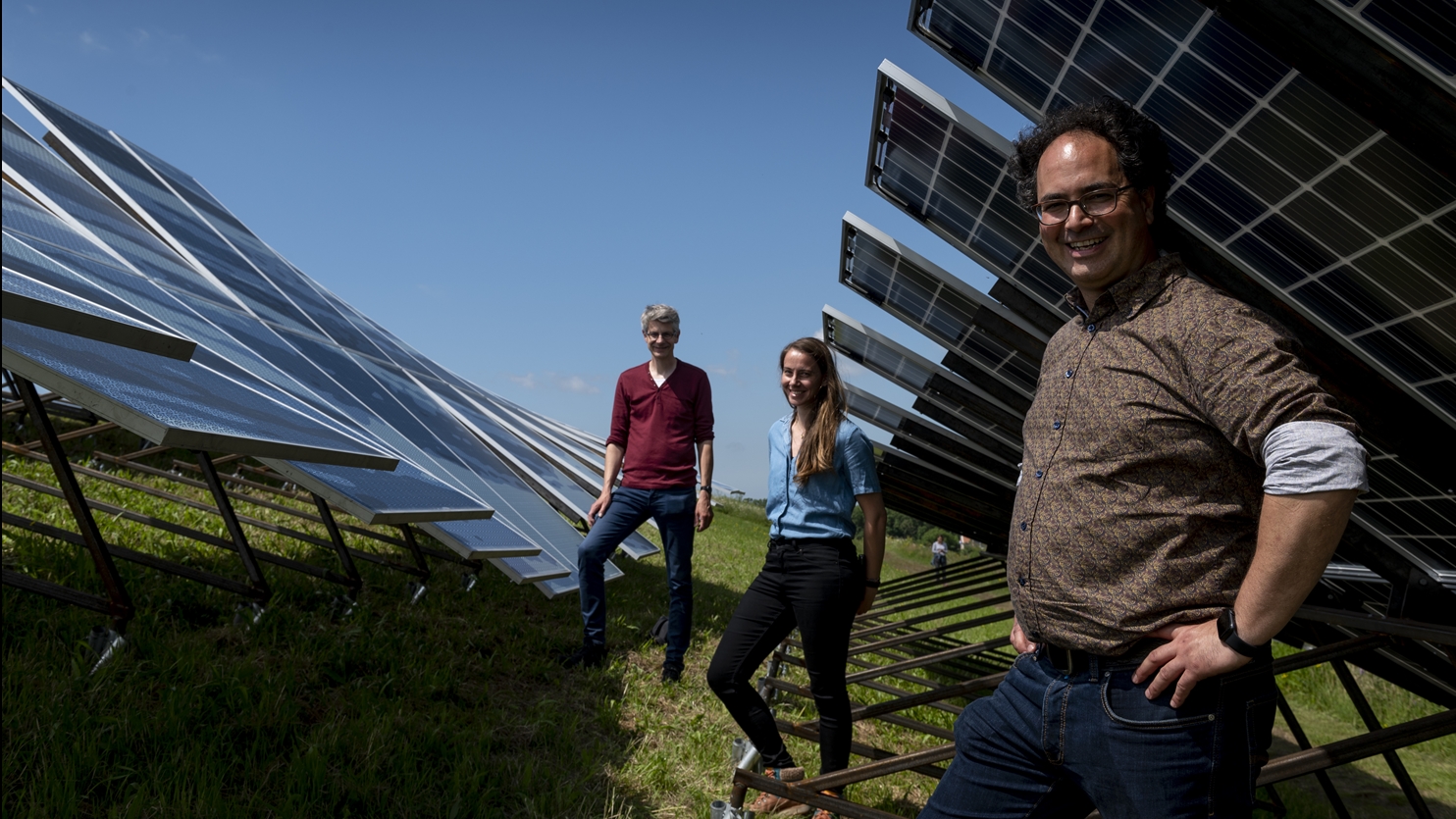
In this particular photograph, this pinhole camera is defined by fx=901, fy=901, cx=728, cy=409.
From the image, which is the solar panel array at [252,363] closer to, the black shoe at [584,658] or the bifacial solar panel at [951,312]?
the black shoe at [584,658]

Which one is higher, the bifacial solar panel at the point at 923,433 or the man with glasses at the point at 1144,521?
the bifacial solar panel at the point at 923,433

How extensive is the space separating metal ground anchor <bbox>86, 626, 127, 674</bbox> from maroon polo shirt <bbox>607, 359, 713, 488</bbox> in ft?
8.56

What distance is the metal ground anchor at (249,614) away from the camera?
4.55 m

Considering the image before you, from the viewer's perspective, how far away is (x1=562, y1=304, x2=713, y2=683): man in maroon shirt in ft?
17.5

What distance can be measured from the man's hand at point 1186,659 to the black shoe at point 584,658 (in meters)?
4.12

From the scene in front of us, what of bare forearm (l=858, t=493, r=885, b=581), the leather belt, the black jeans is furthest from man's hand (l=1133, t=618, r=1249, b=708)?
bare forearm (l=858, t=493, r=885, b=581)

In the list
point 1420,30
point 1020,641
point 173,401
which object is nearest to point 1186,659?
point 1020,641

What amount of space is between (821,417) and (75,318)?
2.65 m

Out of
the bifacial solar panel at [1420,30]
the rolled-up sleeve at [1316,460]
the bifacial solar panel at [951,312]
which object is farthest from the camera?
the bifacial solar panel at [951,312]

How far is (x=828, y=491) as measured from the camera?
12.5 feet

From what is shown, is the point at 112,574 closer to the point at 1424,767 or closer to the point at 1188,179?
the point at 1188,179

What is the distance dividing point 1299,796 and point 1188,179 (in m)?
4.72

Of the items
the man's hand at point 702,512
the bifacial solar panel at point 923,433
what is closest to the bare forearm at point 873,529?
the man's hand at point 702,512

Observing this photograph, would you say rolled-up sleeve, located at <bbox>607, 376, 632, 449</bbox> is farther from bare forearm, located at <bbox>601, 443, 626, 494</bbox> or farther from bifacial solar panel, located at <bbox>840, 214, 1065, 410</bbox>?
bifacial solar panel, located at <bbox>840, 214, 1065, 410</bbox>
